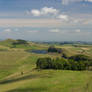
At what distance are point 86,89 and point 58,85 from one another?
35.3 feet

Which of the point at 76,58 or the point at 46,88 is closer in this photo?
the point at 46,88

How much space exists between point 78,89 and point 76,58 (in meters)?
136

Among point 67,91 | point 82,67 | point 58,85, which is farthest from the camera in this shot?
point 82,67

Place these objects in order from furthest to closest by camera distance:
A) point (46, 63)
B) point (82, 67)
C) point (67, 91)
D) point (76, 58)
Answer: point (76, 58)
point (46, 63)
point (82, 67)
point (67, 91)

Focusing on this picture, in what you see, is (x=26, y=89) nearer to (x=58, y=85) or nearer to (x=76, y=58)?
(x=58, y=85)

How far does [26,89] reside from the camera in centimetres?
5156

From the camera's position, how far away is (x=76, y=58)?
18112cm

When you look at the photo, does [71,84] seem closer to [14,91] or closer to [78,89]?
[78,89]

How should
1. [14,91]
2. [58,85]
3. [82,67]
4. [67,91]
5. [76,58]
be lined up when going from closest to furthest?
[67,91]
[14,91]
[58,85]
[82,67]
[76,58]

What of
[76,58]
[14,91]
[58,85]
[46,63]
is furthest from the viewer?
[76,58]

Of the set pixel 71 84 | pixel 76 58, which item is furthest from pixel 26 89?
pixel 76 58

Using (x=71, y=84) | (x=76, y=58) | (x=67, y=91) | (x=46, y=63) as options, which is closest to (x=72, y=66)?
(x=46, y=63)

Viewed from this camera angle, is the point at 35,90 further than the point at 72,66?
No

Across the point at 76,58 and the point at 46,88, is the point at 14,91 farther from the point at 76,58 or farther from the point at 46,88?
the point at 76,58
